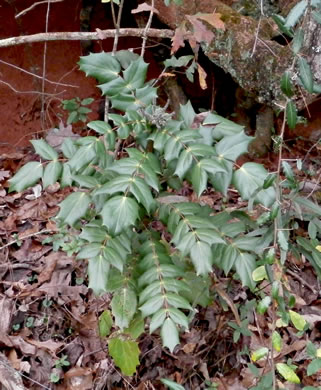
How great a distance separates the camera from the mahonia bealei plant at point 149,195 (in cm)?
168

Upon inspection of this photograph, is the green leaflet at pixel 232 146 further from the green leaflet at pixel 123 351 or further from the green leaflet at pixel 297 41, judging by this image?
the green leaflet at pixel 123 351

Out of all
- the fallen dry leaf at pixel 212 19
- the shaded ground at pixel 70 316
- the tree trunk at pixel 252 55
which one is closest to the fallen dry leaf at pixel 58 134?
the shaded ground at pixel 70 316

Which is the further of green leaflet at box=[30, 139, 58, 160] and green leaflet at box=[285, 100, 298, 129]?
green leaflet at box=[30, 139, 58, 160]

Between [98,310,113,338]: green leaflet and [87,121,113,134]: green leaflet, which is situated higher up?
[87,121,113,134]: green leaflet

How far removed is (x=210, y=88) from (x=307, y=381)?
6.16 ft

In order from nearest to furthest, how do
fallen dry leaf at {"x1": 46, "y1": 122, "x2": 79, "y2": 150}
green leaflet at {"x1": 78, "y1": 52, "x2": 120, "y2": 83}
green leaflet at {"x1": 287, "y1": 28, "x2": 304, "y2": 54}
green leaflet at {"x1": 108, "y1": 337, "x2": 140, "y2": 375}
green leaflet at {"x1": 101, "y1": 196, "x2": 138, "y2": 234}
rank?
green leaflet at {"x1": 287, "y1": 28, "x2": 304, "y2": 54}
green leaflet at {"x1": 101, "y1": 196, "x2": 138, "y2": 234}
green leaflet at {"x1": 78, "y1": 52, "x2": 120, "y2": 83}
green leaflet at {"x1": 108, "y1": 337, "x2": 140, "y2": 375}
fallen dry leaf at {"x1": 46, "y1": 122, "x2": 79, "y2": 150}

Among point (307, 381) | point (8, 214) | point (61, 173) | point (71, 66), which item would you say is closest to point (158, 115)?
point (61, 173)

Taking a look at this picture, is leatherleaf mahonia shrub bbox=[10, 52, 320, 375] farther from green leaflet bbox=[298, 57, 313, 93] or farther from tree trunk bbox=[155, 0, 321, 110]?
tree trunk bbox=[155, 0, 321, 110]

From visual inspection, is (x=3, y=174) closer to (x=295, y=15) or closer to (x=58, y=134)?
(x=58, y=134)

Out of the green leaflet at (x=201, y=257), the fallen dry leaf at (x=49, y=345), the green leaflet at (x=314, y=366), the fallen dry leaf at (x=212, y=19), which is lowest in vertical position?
the fallen dry leaf at (x=49, y=345)

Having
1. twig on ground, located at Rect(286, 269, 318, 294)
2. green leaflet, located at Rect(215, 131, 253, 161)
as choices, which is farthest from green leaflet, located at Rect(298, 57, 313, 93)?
twig on ground, located at Rect(286, 269, 318, 294)

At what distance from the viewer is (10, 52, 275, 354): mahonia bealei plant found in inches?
66.2

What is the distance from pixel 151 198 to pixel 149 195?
11 millimetres

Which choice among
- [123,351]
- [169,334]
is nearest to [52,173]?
[169,334]
